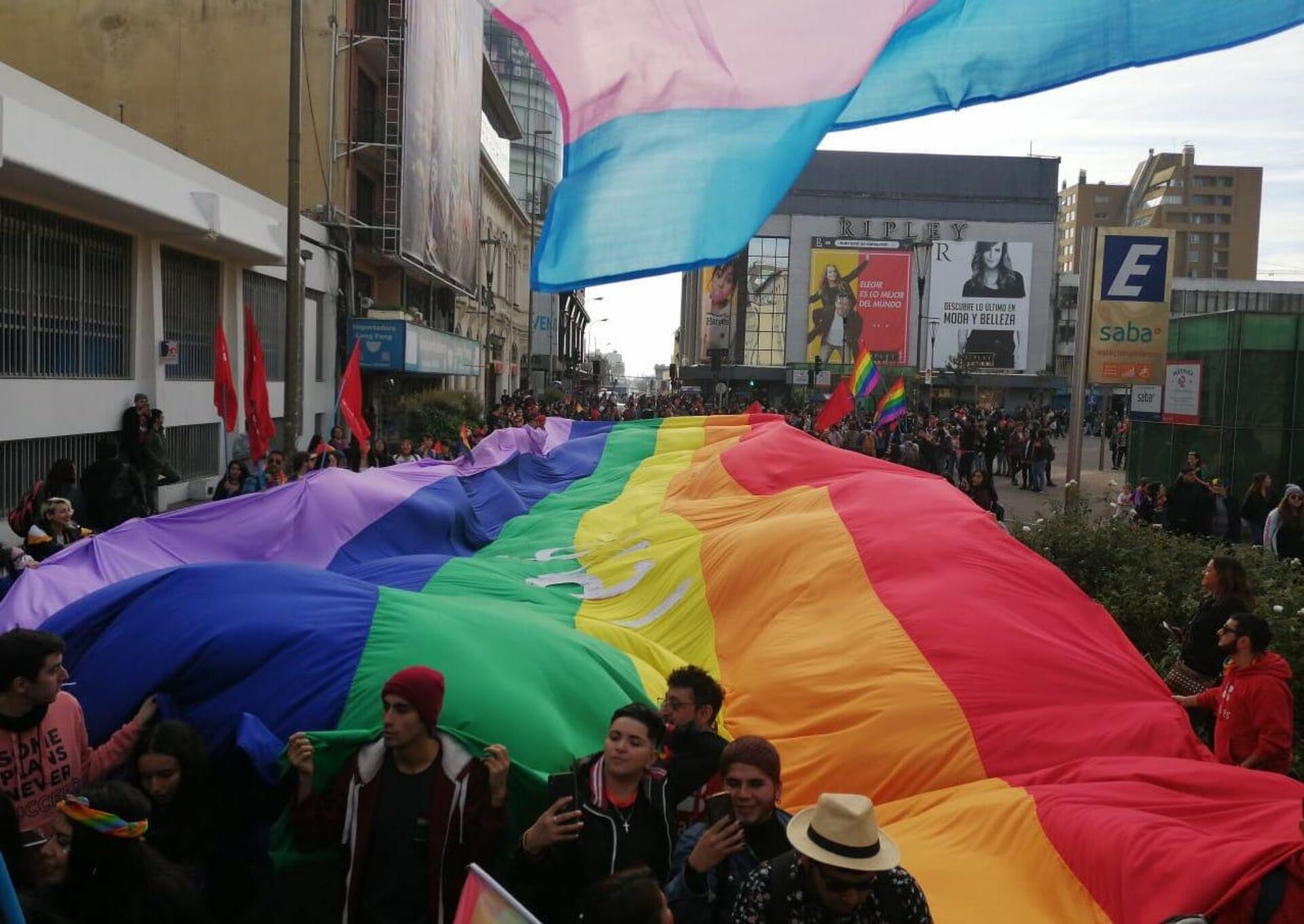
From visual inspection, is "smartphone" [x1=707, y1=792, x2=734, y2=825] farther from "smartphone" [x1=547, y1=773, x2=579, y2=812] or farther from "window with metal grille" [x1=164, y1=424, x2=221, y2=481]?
"window with metal grille" [x1=164, y1=424, x2=221, y2=481]

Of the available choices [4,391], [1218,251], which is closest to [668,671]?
[4,391]

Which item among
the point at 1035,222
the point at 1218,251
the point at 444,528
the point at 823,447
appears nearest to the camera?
the point at 444,528

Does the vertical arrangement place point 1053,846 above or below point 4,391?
below

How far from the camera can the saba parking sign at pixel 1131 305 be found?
12.9 meters

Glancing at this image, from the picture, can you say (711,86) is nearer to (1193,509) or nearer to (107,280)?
(1193,509)

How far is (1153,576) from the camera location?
391 inches

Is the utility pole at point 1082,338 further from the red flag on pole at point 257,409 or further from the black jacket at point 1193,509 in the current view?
the red flag on pole at point 257,409

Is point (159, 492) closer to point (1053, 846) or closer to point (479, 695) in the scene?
point (479, 695)

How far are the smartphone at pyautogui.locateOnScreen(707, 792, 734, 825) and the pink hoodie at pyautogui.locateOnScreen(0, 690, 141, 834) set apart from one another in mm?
2082

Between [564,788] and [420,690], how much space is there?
1.91ft

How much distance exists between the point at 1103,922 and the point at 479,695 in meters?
2.46

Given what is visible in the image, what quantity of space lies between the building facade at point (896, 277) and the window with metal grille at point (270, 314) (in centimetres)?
6459

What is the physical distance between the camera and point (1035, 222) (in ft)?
313

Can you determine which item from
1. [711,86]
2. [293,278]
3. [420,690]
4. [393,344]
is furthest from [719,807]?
[393,344]
